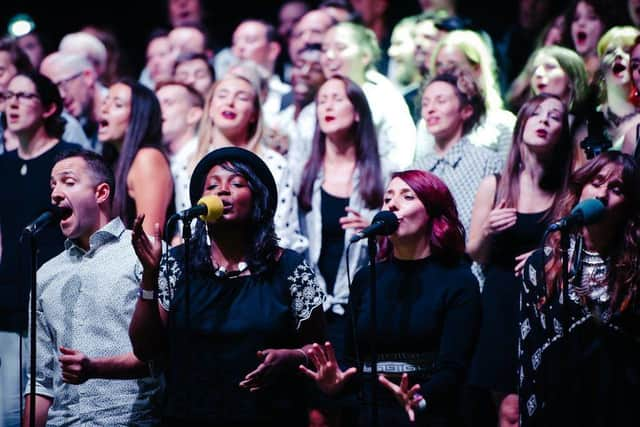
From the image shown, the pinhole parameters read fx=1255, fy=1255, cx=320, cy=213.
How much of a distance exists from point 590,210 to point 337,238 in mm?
2353

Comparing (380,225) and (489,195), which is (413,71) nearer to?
(489,195)

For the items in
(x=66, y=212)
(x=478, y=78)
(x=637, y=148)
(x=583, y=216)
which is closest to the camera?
(x=583, y=216)

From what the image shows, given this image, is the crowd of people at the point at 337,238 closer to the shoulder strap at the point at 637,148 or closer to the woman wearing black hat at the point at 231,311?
the woman wearing black hat at the point at 231,311

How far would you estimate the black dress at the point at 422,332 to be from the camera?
16.1ft

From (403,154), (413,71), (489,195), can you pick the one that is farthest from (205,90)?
(489,195)

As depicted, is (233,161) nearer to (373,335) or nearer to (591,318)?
(373,335)

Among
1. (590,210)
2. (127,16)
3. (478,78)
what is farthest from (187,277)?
(127,16)

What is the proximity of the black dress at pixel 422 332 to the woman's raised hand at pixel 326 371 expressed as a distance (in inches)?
13.2

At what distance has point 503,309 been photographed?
236 inches

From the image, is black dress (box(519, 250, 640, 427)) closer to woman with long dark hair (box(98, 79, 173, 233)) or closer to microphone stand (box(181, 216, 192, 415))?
microphone stand (box(181, 216, 192, 415))

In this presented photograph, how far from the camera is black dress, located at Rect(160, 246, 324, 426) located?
4691 millimetres

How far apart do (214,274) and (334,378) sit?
0.63 metres

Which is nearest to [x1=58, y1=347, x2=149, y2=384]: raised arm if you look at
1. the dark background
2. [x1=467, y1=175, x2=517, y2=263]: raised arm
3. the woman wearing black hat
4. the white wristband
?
the woman wearing black hat

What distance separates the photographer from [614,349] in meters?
4.84
